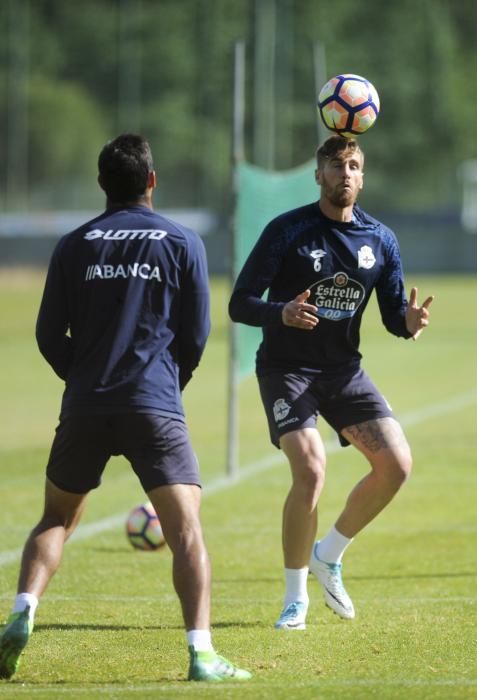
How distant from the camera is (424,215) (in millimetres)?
59469

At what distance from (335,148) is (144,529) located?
10.7ft

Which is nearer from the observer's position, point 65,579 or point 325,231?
point 325,231

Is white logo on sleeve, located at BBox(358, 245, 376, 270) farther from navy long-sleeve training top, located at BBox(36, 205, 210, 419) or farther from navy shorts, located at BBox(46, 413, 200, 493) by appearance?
navy shorts, located at BBox(46, 413, 200, 493)

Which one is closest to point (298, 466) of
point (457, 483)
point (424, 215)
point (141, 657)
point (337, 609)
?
point (337, 609)

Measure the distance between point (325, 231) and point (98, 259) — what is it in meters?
1.82

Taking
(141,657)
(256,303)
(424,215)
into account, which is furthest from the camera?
(424,215)

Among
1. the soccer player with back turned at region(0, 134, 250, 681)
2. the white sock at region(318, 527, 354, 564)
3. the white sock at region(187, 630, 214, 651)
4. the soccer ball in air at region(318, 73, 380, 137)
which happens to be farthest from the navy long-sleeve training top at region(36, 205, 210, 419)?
the soccer ball in air at region(318, 73, 380, 137)

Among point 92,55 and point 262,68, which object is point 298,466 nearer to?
point 262,68

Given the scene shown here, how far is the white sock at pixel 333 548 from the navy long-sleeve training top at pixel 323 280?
0.84 m

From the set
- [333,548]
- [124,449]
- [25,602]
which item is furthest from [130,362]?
[333,548]

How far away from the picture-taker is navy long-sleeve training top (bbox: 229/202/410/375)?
727 centimetres

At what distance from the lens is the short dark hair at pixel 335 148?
7.30 metres

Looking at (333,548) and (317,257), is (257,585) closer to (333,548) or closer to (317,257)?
(333,548)

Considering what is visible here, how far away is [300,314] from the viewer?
679cm
